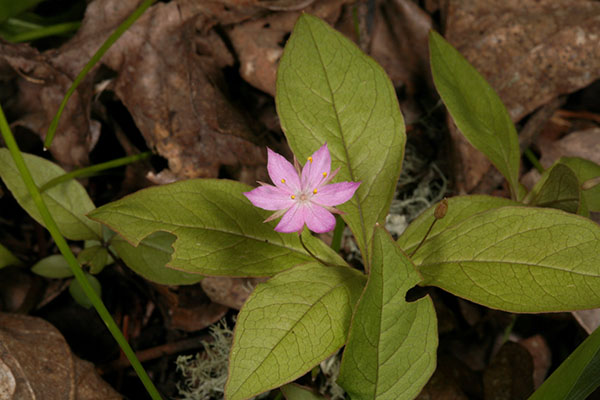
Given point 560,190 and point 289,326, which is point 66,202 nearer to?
point 289,326

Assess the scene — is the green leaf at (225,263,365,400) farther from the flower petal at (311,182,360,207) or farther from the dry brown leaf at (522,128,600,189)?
the dry brown leaf at (522,128,600,189)

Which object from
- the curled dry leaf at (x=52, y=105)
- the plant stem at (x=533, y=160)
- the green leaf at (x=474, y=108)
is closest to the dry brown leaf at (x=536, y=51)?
the plant stem at (x=533, y=160)

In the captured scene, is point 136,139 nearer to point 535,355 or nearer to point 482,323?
point 482,323

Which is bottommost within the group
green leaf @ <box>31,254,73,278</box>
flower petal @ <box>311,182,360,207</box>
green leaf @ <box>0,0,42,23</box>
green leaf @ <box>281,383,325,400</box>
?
green leaf @ <box>281,383,325,400</box>

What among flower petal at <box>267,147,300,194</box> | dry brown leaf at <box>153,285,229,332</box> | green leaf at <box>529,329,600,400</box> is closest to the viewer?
green leaf at <box>529,329,600,400</box>

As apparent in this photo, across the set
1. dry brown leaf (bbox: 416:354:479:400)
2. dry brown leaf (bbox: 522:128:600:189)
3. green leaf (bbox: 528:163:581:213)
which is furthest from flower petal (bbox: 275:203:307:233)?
dry brown leaf (bbox: 522:128:600:189)

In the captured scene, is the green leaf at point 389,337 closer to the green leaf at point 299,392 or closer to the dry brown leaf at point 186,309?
the green leaf at point 299,392
